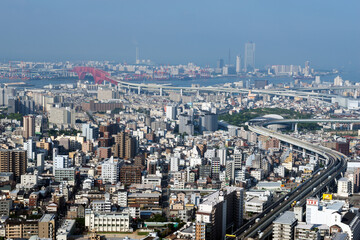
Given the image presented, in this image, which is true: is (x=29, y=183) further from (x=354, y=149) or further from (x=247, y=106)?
(x=247, y=106)

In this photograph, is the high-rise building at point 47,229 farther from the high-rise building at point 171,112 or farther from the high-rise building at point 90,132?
the high-rise building at point 171,112

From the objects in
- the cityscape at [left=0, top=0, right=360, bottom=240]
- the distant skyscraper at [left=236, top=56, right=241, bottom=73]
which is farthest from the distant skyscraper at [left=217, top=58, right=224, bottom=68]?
the cityscape at [left=0, top=0, right=360, bottom=240]

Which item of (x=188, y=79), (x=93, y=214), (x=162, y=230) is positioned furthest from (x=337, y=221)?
(x=188, y=79)

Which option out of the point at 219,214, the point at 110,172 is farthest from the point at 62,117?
the point at 219,214

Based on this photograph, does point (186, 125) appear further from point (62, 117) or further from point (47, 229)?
point (47, 229)

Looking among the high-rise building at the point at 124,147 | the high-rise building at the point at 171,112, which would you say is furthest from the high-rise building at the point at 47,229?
the high-rise building at the point at 171,112

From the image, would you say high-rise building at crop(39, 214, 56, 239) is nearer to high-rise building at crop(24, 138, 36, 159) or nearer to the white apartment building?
the white apartment building
